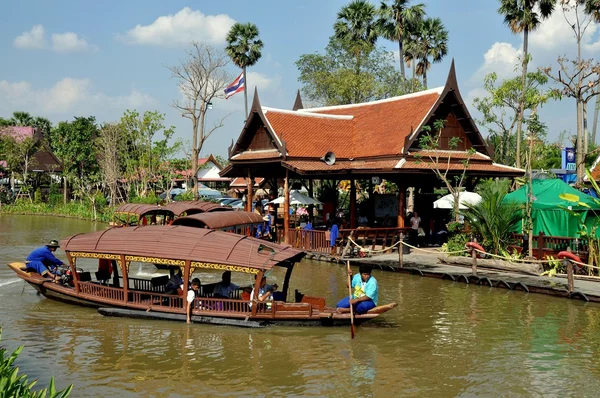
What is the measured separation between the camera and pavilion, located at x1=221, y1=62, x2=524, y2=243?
25766 millimetres

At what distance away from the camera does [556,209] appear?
21.8m

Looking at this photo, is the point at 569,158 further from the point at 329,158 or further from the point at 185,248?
the point at 185,248

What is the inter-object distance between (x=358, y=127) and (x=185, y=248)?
17388 millimetres

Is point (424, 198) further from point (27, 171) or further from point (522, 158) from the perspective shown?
point (27, 171)

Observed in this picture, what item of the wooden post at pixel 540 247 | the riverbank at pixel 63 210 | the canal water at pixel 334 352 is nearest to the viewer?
the canal water at pixel 334 352

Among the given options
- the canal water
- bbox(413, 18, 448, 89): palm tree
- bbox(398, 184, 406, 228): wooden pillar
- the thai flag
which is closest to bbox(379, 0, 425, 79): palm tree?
bbox(413, 18, 448, 89): palm tree

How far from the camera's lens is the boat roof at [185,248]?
45.9 feet

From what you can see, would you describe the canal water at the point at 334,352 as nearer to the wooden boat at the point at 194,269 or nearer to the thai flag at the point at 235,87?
the wooden boat at the point at 194,269

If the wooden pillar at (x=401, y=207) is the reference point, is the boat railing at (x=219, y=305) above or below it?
below

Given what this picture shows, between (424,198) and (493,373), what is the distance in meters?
18.5

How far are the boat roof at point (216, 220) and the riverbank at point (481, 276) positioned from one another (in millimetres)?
3764

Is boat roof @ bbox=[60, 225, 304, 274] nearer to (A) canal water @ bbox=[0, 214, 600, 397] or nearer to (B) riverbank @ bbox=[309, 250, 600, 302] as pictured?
(A) canal water @ bbox=[0, 214, 600, 397]

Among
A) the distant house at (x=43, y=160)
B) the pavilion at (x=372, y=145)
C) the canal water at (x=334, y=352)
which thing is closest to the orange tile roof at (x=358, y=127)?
the pavilion at (x=372, y=145)

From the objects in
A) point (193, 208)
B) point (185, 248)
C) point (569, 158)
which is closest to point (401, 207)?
point (193, 208)
